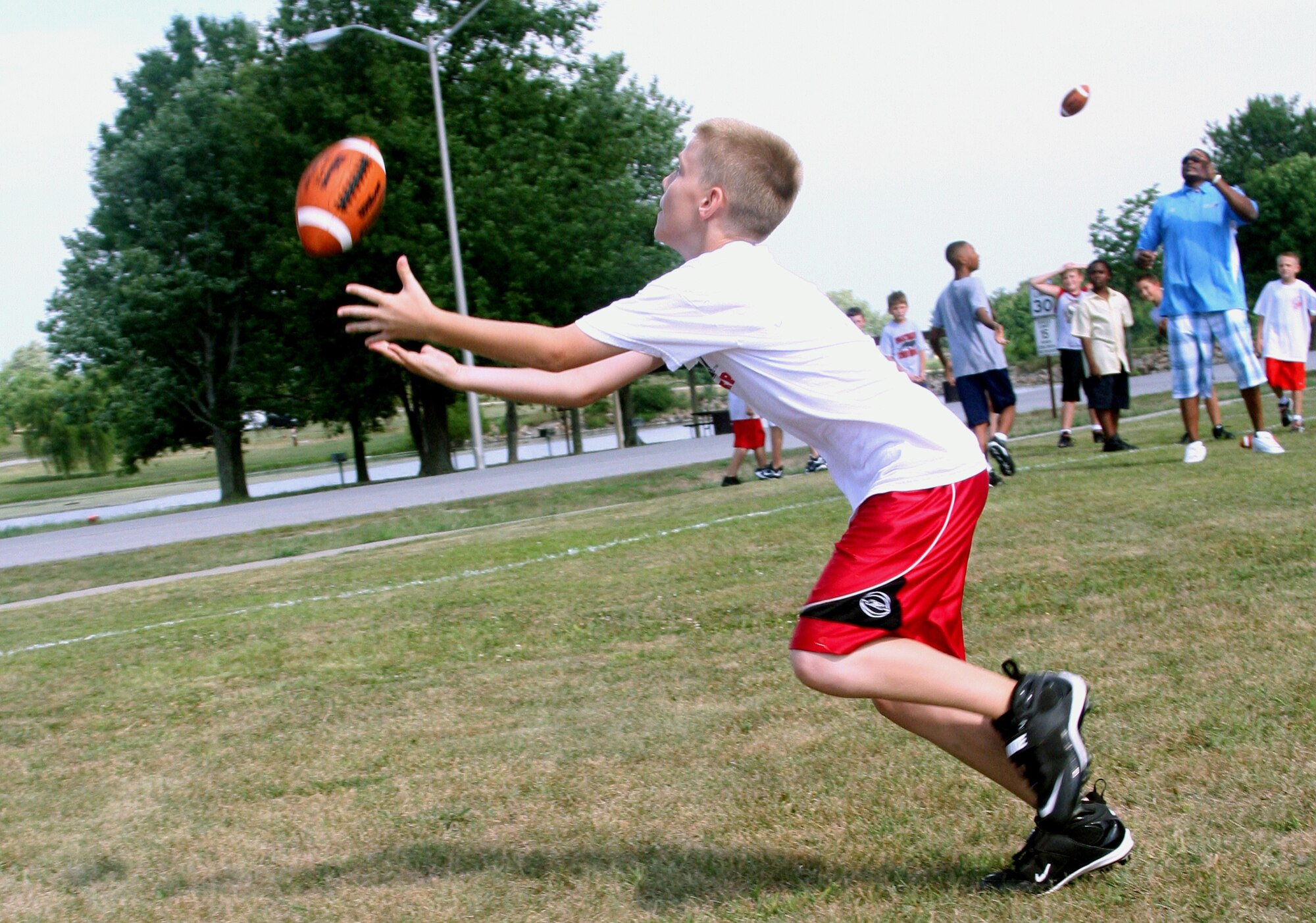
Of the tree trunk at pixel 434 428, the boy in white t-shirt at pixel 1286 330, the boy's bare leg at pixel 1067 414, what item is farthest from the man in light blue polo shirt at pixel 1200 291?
the tree trunk at pixel 434 428

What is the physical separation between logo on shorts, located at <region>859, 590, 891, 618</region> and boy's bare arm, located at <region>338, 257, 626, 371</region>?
2.83ft

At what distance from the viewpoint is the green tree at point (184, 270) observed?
31.9m

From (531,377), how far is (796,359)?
0.67 metres

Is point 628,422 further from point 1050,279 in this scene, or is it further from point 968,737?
point 968,737

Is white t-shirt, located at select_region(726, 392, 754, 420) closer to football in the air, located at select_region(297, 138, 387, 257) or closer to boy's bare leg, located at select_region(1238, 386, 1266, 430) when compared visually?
boy's bare leg, located at select_region(1238, 386, 1266, 430)

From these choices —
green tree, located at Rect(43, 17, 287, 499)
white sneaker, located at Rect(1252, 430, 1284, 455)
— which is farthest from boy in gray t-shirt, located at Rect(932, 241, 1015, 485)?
green tree, located at Rect(43, 17, 287, 499)

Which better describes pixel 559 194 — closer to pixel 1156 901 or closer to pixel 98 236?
pixel 98 236

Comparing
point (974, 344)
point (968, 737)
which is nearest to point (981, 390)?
point (974, 344)

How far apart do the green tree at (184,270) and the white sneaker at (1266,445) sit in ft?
83.0

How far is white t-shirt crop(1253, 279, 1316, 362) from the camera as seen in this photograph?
1390cm

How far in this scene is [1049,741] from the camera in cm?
298

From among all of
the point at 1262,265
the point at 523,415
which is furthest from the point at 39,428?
the point at 1262,265

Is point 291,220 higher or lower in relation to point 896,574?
higher

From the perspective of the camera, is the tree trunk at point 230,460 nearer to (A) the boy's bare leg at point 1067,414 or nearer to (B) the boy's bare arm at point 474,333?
(A) the boy's bare leg at point 1067,414
